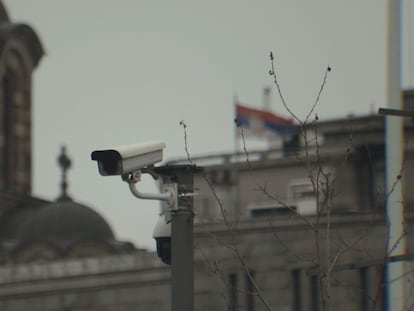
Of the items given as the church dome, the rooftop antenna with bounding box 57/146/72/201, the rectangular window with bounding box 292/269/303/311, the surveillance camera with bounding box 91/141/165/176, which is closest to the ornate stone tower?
the rooftop antenna with bounding box 57/146/72/201

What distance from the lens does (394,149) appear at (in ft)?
69.6

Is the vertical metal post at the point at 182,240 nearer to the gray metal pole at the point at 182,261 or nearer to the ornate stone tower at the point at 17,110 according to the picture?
the gray metal pole at the point at 182,261

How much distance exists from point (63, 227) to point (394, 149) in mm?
42253

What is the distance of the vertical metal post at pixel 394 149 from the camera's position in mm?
20042

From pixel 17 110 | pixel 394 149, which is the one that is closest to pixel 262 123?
pixel 17 110

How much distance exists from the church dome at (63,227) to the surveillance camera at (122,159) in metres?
47.9

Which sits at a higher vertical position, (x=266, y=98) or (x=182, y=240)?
(x=266, y=98)

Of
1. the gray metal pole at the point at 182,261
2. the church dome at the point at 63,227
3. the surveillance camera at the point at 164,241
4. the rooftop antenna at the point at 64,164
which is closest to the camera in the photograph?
the gray metal pole at the point at 182,261

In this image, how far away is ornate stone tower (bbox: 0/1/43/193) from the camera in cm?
6662

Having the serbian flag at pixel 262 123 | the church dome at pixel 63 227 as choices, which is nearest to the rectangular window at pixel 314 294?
the serbian flag at pixel 262 123

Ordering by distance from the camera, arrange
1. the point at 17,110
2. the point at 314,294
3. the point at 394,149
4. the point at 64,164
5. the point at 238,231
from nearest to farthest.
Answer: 1. the point at 394,149
2. the point at 314,294
3. the point at 238,231
4. the point at 17,110
5. the point at 64,164

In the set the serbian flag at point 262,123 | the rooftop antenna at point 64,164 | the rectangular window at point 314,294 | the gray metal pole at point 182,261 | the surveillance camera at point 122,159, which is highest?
the serbian flag at point 262,123

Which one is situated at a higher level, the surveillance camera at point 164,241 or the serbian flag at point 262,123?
the serbian flag at point 262,123

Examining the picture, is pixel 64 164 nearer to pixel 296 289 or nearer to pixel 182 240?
pixel 296 289
